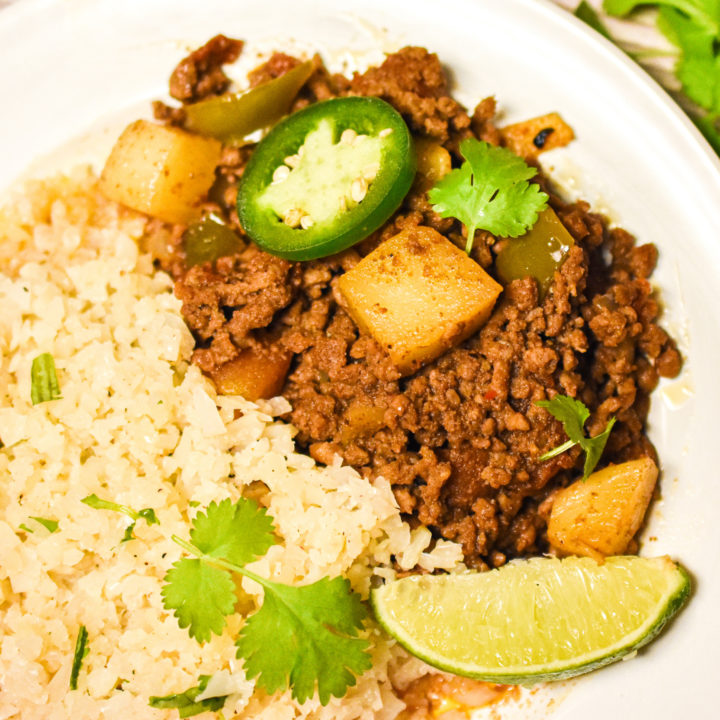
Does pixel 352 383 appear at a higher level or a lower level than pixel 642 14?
lower

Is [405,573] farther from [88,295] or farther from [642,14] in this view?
[642,14]

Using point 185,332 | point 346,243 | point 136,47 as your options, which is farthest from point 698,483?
point 136,47

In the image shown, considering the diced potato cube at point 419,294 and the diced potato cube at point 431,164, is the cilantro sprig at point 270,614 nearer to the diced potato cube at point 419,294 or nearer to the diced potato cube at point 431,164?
the diced potato cube at point 419,294

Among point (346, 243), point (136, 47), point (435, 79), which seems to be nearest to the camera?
point (346, 243)

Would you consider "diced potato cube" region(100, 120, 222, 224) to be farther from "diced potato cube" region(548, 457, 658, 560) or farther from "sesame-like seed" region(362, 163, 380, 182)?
"diced potato cube" region(548, 457, 658, 560)

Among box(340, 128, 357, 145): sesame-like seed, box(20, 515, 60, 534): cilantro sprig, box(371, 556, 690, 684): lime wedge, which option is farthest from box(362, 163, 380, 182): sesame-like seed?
box(20, 515, 60, 534): cilantro sprig

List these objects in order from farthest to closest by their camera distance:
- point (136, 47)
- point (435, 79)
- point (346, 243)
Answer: point (136, 47) < point (435, 79) < point (346, 243)

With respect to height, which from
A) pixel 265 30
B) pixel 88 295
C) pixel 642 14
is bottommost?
pixel 88 295
